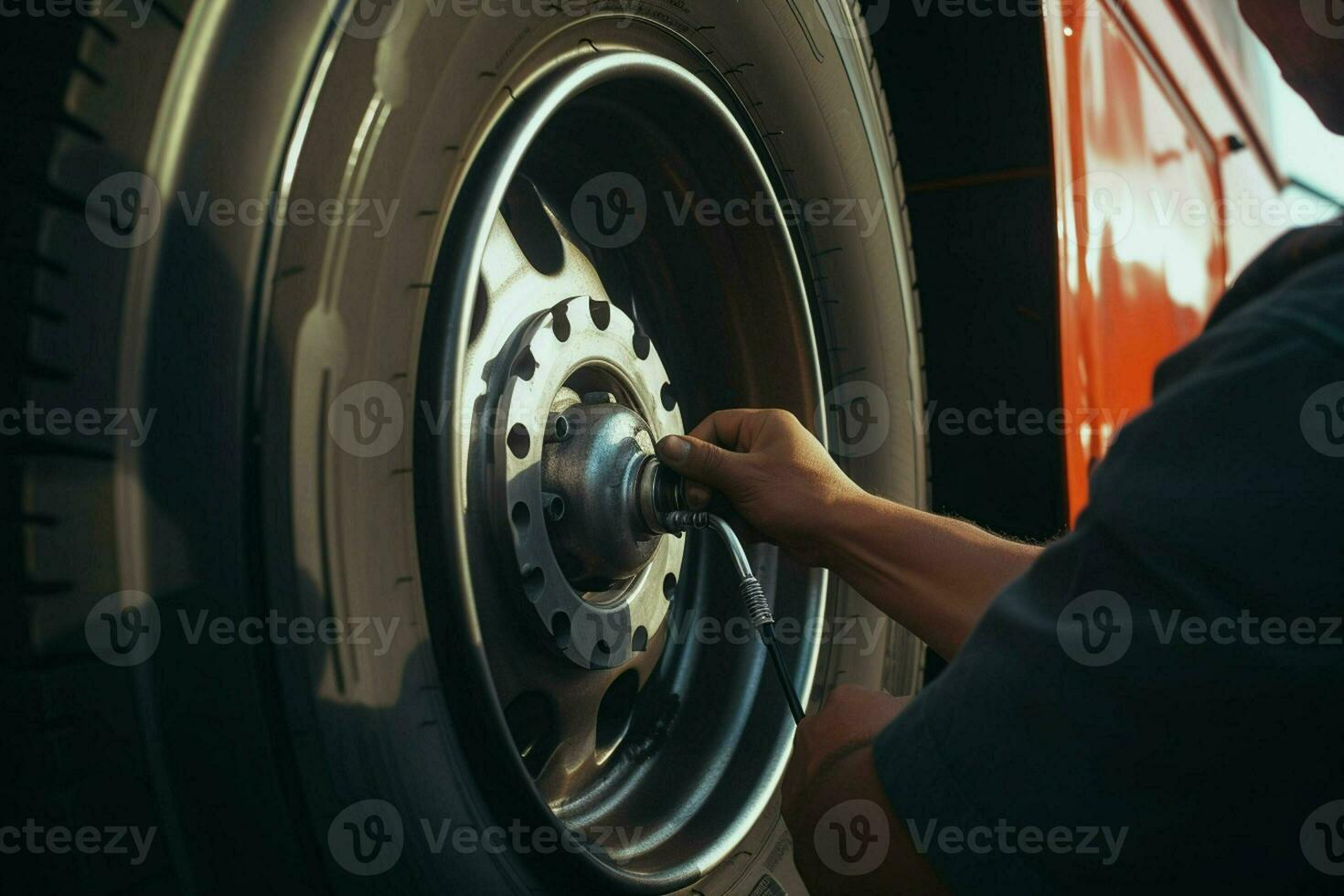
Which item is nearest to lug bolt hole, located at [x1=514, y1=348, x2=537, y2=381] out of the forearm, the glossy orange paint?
the forearm

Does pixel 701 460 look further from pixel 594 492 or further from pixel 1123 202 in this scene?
pixel 1123 202

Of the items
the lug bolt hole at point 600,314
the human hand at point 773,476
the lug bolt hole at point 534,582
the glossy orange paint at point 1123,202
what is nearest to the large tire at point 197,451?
the lug bolt hole at point 534,582

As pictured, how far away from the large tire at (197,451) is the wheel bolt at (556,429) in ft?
0.86

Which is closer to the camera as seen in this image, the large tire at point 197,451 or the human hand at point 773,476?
the large tire at point 197,451

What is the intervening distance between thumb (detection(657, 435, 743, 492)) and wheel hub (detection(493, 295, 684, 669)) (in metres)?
0.02

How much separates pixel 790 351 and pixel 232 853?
0.80 metres

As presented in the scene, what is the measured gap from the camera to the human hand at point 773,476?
1.12 meters

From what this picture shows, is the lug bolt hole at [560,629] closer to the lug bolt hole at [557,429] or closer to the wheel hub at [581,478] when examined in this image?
the wheel hub at [581,478]

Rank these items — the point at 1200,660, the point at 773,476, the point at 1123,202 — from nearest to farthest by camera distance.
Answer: the point at 1200,660
the point at 773,476
the point at 1123,202

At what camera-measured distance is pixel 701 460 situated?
109 cm

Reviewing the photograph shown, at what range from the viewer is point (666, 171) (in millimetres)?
1128

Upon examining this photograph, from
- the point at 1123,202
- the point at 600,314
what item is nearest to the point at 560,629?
the point at 600,314

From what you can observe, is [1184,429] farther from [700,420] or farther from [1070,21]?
[1070,21]

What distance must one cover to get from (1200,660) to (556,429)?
21.3 inches
